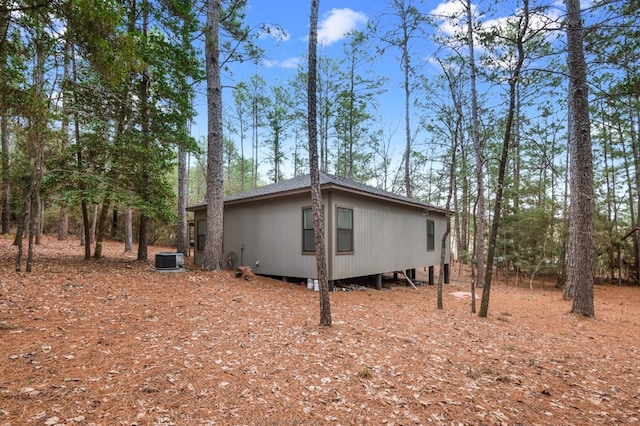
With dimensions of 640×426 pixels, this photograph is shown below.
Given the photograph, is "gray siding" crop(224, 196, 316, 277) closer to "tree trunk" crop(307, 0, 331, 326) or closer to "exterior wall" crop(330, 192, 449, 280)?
"exterior wall" crop(330, 192, 449, 280)

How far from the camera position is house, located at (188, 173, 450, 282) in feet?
27.0

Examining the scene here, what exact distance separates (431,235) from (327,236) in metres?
7.05

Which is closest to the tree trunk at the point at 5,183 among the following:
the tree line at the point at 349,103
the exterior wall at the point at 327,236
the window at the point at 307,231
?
the tree line at the point at 349,103

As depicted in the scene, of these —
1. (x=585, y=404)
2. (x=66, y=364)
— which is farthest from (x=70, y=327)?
(x=585, y=404)

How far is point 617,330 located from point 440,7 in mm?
7926

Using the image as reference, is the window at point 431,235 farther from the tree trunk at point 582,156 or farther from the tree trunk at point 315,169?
the tree trunk at point 315,169

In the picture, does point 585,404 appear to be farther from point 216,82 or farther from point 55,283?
point 216,82

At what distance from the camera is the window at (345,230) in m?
8.32

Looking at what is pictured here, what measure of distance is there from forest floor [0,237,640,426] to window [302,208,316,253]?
6.87ft

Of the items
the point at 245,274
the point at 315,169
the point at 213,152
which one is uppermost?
the point at 213,152

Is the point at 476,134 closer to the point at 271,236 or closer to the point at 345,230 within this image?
the point at 345,230

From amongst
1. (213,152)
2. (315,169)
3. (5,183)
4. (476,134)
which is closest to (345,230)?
(315,169)

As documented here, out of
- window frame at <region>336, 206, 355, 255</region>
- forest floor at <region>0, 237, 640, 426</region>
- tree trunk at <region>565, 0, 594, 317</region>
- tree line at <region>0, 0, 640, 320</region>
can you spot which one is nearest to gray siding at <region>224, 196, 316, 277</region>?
window frame at <region>336, 206, 355, 255</region>

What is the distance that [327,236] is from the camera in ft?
26.0
